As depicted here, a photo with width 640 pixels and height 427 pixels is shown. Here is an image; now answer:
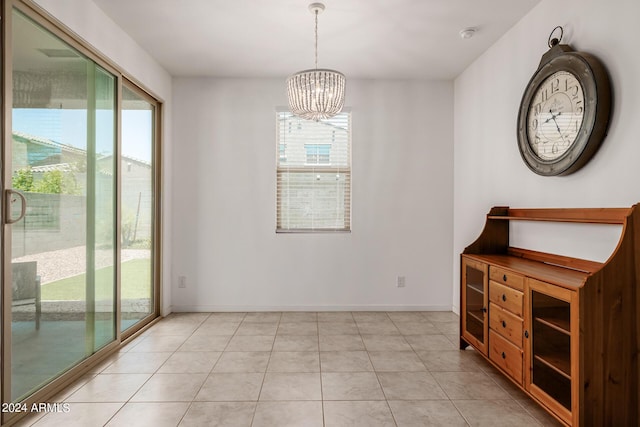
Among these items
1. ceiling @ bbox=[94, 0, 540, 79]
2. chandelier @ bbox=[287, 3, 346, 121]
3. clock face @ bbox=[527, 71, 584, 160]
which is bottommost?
clock face @ bbox=[527, 71, 584, 160]

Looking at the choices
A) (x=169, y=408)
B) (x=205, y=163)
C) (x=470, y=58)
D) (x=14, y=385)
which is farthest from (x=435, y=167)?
(x=14, y=385)

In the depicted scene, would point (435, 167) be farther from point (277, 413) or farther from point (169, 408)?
point (169, 408)

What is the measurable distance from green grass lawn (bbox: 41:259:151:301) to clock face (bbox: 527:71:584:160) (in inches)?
130

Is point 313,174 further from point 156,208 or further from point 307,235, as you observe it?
point 156,208

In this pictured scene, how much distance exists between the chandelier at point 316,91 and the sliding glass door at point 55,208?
148cm

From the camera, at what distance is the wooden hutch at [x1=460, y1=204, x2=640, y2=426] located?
1.66 metres

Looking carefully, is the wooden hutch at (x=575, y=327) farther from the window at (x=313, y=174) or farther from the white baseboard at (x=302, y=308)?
the window at (x=313, y=174)

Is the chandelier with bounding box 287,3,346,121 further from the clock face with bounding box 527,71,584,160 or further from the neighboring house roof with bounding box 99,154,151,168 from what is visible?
the neighboring house roof with bounding box 99,154,151,168

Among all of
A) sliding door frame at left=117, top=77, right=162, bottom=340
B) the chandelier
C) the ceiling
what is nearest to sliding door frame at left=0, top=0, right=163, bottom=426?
sliding door frame at left=117, top=77, right=162, bottom=340

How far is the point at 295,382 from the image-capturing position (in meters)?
2.43

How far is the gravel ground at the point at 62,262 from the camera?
7.00 ft

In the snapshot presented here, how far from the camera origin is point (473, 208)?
12.0 ft

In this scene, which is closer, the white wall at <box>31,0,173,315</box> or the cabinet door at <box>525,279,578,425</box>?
the cabinet door at <box>525,279,578,425</box>

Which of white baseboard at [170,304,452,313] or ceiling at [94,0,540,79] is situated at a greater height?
ceiling at [94,0,540,79]
